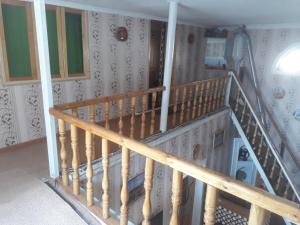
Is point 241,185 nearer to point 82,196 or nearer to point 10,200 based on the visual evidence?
point 82,196

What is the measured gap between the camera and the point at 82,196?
2.08 m

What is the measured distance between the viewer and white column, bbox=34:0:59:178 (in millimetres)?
1937

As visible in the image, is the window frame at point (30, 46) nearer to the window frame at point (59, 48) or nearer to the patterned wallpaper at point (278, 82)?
the window frame at point (59, 48)

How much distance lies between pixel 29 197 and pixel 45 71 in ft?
3.68

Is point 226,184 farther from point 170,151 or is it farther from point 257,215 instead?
point 170,151

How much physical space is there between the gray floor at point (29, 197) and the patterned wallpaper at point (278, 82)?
4.86 meters

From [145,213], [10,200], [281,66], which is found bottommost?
[10,200]

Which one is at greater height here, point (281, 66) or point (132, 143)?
point (281, 66)

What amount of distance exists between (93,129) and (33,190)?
1.01 m

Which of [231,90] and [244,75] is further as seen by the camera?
[244,75]

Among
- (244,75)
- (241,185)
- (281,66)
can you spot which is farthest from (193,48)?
(241,185)

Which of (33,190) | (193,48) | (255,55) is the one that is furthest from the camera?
(193,48)

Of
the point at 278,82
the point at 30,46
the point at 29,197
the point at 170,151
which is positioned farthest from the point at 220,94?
the point at 29,197

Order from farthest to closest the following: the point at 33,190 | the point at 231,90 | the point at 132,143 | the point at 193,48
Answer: the point at 193,48
the point at 231,90
the point at 33,190
the point at 132,143
